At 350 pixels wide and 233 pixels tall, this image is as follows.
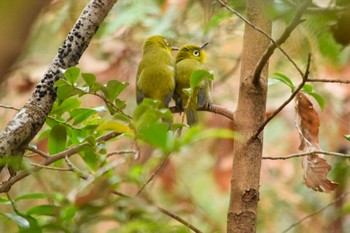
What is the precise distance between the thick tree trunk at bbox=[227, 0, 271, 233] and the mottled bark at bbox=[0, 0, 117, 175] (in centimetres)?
24

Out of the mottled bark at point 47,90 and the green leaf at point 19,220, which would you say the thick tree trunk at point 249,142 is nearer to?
the mottled bark at point 47,90

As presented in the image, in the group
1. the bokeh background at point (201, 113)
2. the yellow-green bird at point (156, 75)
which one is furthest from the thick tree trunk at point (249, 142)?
the bokeh background at point (201, 113)

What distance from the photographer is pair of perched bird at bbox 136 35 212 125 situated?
165 cm

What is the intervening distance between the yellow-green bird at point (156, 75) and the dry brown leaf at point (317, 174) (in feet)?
1.61

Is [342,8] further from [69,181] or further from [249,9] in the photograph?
[69,181]

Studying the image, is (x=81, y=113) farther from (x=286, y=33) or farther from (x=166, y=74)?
(x=166, y=74)

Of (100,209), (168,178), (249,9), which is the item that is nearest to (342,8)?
(100,209)

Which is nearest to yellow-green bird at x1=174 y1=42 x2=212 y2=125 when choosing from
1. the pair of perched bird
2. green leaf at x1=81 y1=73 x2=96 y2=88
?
the pair of perched bird

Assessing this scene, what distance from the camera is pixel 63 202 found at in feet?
1.72

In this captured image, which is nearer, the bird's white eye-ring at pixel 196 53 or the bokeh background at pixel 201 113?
the bird's white eye-ring at pixel 196 53

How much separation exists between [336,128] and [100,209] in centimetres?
228

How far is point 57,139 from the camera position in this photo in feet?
3.38

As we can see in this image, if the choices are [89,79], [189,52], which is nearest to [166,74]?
[189,52]

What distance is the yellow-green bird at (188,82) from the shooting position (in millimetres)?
A: 1445
